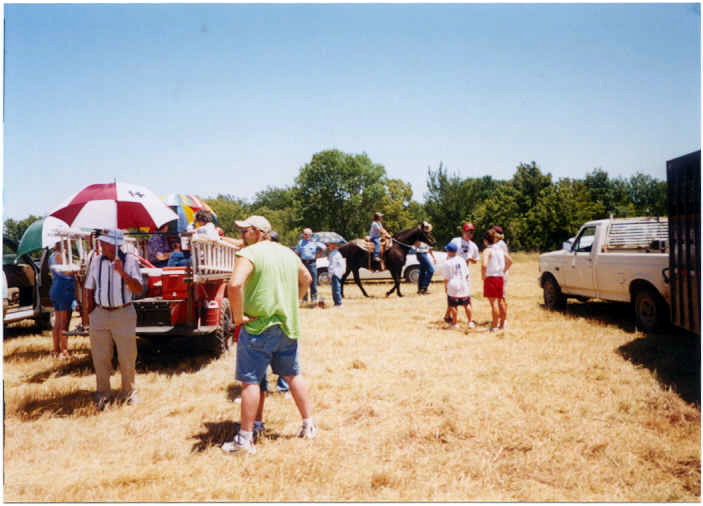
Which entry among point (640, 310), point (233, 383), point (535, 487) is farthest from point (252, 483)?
point (640, 310)

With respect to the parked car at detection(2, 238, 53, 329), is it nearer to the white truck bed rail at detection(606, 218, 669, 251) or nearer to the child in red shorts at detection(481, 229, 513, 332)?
the child in red shorts at detection(481, 229, 513, 332)

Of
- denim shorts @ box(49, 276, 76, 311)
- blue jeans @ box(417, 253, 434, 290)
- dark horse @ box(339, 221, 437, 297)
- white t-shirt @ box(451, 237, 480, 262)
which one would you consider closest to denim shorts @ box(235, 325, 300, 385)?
denim shorts @ box(49, 276, 76, 311)

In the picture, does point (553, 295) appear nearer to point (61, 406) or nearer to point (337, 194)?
point (61, 406)

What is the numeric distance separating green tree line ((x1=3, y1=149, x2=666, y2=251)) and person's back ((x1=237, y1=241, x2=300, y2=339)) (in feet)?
121

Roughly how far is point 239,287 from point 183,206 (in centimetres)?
544

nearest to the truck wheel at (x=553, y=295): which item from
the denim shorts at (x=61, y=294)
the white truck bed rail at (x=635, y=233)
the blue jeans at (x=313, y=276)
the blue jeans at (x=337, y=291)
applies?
the white truck bed rail at (x=635, y=233)

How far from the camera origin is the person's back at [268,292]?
12.5 feet

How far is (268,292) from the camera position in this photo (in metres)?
3.81

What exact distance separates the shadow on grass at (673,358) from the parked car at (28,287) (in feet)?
31.7

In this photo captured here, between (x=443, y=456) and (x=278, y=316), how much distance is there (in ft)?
5.45

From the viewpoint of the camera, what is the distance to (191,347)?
7754 millimetres

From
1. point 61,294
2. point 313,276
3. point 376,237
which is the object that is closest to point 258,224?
point 61,294

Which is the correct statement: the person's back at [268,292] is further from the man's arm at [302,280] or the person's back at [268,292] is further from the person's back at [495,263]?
the person's back at [495,263]

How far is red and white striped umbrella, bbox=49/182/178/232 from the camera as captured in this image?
16.9 ft
